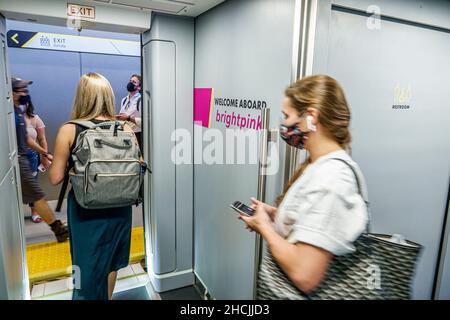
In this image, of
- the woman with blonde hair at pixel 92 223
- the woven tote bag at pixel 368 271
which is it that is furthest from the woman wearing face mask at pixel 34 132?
the woven tote bag at pixel 368 271

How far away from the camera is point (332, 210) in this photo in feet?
2.83

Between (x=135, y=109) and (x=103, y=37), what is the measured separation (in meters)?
0.90

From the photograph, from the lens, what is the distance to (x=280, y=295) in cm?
96

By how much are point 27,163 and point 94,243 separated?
1.57m

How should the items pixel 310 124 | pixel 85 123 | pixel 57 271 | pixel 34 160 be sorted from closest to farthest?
1. pixel 310 124
2. pixel 85 123
3. pixel 57 271
4. pixel 34 160

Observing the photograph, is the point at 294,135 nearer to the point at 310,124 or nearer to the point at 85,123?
the point at 310,124

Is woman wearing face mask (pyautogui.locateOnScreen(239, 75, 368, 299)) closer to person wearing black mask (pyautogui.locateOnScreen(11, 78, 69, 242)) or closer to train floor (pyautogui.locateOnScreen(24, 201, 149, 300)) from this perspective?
train floor (pyautogui.locateOnScreen(24, 201, 149, 300))

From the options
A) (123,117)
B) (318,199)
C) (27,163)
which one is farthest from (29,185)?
(318,199)

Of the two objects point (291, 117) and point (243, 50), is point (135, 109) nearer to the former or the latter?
point (243, 50)

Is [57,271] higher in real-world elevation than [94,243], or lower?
lower

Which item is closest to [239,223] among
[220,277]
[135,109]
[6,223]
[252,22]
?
[220,277]

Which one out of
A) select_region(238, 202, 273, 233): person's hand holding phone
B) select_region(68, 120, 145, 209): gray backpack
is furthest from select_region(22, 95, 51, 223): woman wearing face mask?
select_region(238, 202, 273, 233): person's hand holding phone

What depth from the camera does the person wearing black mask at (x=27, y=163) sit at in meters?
2.49

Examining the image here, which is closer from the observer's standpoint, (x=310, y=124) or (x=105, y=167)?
(x=310, y=124)
